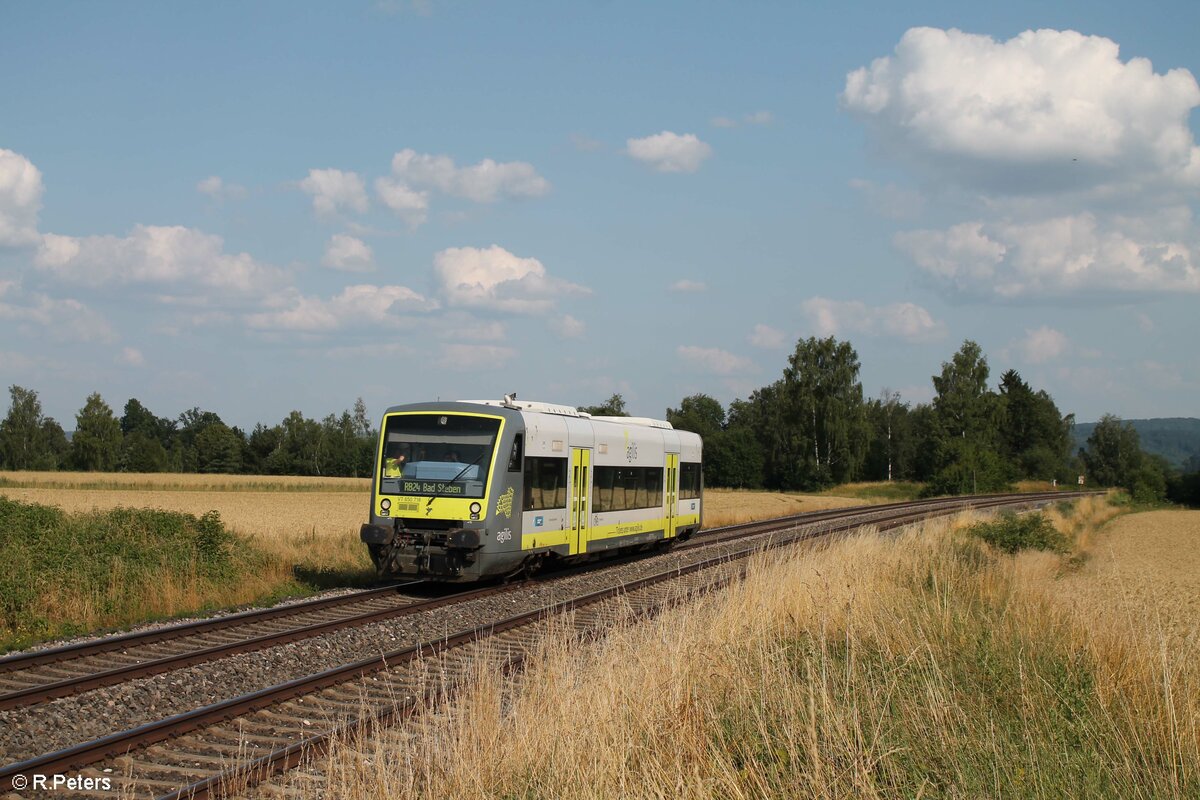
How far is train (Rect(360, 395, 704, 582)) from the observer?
15.5m

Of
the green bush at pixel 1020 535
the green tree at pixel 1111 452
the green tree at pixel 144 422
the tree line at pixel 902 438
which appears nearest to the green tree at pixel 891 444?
the tree line at pixel 902 438

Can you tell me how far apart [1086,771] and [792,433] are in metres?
78.8

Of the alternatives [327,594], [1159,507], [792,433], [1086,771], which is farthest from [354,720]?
[792,433]

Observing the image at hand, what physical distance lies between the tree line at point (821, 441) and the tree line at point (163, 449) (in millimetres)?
149

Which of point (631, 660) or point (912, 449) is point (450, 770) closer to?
point (631, 660)

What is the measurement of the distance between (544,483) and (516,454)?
1184 mm

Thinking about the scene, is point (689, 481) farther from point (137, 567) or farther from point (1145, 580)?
point (137, 567)

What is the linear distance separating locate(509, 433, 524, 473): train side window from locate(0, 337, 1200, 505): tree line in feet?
186

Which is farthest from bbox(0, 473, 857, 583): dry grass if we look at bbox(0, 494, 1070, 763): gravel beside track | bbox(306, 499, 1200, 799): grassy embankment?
bbox(306, 499, 1200, 799): grassy embankment

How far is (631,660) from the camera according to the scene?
7.56m

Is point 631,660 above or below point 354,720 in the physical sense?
above

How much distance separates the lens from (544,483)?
56.3ft

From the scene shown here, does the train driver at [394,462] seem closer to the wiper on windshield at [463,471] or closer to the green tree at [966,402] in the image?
the wiper on windshield at [463,471]

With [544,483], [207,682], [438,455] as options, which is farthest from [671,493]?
[207,682]
